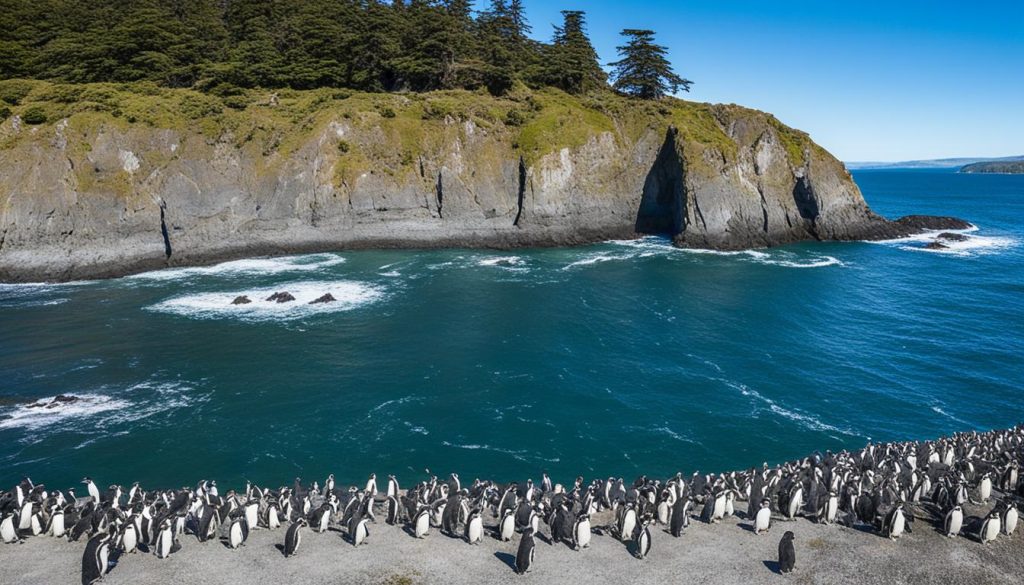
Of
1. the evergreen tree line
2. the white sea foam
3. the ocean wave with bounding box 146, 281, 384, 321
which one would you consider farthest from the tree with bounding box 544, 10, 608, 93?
the white sea foam

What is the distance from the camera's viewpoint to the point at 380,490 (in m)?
32.2

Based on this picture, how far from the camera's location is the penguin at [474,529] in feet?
79.3

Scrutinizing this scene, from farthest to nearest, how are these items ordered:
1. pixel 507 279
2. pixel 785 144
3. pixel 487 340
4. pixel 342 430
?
pixel 785 144
pixel 507 279
pixel 487 340
pixel 342 430

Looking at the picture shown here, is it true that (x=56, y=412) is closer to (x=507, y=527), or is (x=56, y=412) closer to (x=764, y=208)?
(x=507, y=527)

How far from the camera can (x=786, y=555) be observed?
870 inches

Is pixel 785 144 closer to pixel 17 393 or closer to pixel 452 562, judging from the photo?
pixel 452 562

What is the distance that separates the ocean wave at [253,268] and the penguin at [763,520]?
63.6m

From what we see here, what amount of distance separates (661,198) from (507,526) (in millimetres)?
82681

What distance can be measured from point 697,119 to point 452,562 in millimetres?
94257

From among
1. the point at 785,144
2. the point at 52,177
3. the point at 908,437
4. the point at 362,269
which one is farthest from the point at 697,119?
the point at 52,177

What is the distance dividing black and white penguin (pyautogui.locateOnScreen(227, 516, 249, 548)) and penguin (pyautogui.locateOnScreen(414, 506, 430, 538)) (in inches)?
260

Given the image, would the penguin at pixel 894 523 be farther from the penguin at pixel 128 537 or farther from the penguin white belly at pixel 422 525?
the penguin at pixel 128 537

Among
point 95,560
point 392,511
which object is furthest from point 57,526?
point 392,511

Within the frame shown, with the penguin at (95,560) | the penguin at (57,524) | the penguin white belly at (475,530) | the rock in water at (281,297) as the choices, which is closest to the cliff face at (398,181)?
the rock in water at (281,297)
